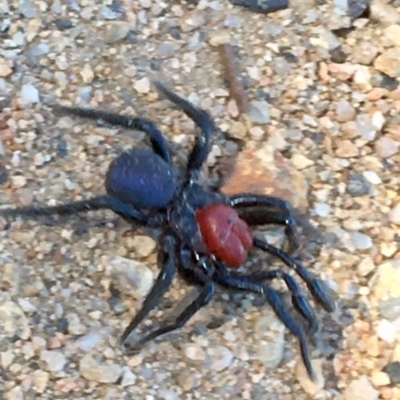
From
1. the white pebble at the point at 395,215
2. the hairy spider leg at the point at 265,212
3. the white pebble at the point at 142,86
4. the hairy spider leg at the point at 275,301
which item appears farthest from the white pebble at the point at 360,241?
the white pebble at the point at 142,86

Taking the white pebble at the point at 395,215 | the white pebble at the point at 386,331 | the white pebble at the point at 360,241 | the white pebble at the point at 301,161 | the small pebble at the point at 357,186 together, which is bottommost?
the white pebble at the point at 386,331

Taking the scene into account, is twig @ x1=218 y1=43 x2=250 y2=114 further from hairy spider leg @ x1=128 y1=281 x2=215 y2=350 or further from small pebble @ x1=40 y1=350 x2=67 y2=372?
small pebble @ x1=40 y1=350 x2=67 y2=372

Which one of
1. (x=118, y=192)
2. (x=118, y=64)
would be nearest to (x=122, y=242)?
(x=118, y=192)

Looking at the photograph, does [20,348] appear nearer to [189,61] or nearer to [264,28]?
[189,61]

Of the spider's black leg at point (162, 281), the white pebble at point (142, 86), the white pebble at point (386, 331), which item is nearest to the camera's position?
the spider's black leg at point (162, 281)

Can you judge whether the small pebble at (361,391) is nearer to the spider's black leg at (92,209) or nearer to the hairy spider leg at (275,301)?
the hairy spider leg at (275,301)

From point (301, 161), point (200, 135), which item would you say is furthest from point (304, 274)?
point (200, 135)

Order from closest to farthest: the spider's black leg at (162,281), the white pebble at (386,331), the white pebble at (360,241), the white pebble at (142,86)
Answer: the spider's black leg at (162,281) < the white pebble at (386,331) < the white pebble at (360,241) < the white pebble at (142,86)
